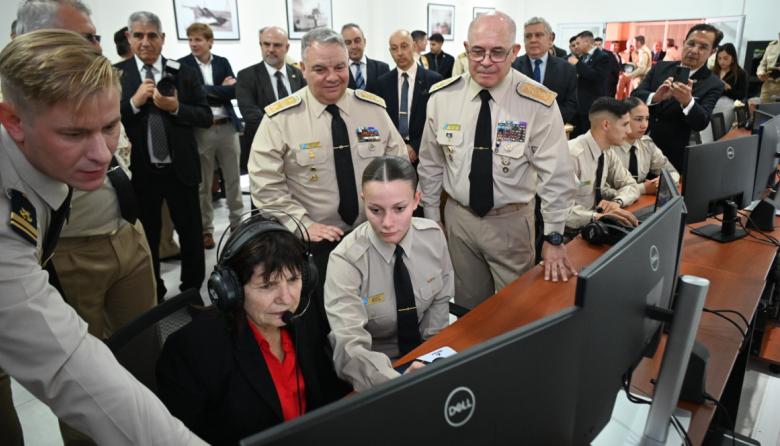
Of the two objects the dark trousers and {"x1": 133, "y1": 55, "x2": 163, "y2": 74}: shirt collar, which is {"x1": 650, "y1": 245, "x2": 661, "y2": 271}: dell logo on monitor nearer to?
the dark trousers

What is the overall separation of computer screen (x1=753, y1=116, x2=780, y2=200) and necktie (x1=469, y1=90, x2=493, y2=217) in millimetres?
1321

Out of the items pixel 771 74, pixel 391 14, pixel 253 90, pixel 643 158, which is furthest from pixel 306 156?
pixel 771 74

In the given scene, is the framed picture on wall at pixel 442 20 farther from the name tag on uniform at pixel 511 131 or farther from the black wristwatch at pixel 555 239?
the black wristwatch at pixel 555 239

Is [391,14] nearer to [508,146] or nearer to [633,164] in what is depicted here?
[633,164]

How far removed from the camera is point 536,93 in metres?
2.26

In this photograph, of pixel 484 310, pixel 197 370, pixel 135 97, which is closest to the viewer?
pixel 197 370

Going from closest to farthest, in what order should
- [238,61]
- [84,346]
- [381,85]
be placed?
[84,346]
[381,85]
[238,61]

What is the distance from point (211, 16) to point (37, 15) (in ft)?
15.8

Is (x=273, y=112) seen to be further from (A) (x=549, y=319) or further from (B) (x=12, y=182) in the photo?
(A) (x=549, y=319)

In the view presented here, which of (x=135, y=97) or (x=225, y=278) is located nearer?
(x=225, y=278)

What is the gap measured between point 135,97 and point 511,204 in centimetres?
203

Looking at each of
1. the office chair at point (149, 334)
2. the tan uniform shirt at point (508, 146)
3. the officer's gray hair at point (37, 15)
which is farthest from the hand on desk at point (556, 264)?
the officer's gray hair at point (37, 15)

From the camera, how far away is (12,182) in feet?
2.92

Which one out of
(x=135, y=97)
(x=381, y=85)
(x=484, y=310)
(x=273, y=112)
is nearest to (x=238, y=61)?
(x=381, y=85)
